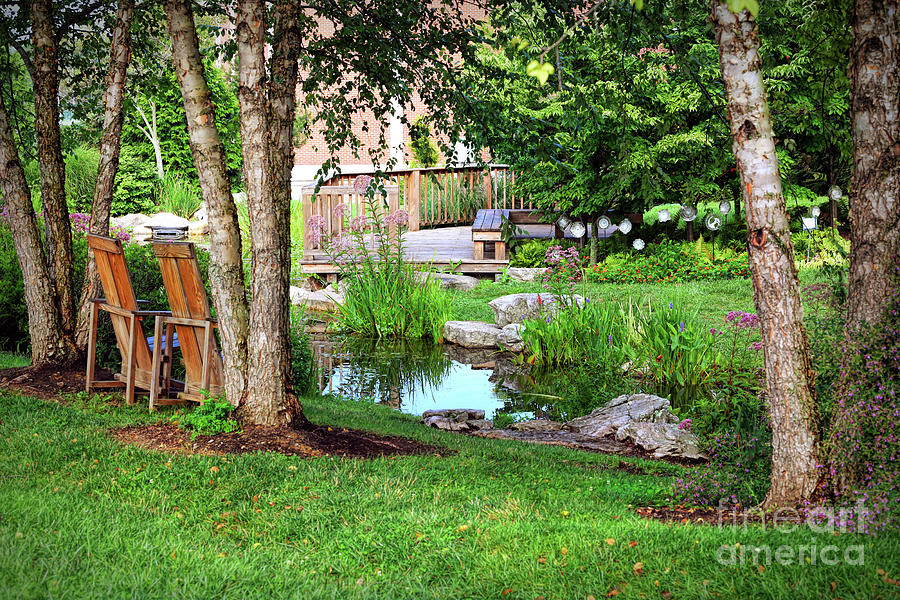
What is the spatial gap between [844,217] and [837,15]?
10876mm

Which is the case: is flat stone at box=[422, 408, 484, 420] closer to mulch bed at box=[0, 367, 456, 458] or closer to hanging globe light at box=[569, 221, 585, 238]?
mulch bed at box=[0, 367, 456, 458]

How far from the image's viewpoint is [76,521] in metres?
3.33

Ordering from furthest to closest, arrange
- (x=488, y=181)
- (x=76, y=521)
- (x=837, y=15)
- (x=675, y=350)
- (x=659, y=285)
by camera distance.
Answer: (x=488, y=181)
(x=659, y=285)
(x=675, y=350)
(x=837, y=15)
(x=76, y=521)

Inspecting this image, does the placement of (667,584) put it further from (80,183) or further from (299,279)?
(80,183)

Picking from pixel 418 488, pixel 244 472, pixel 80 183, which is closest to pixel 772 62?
pixel 418 488

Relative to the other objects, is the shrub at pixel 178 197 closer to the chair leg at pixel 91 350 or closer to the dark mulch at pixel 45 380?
the dark mulch at pixel 45 380

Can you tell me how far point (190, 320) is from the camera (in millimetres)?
5086

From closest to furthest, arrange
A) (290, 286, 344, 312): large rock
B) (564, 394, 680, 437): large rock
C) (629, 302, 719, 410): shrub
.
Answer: (564, 394, 680, 437): large rock → (629, 302, 719, 410): shrub → (290, 286, 344, 312): large rock

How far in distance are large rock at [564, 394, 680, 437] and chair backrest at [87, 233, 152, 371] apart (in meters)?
3.38

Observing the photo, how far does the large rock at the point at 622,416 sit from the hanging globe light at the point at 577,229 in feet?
22.6

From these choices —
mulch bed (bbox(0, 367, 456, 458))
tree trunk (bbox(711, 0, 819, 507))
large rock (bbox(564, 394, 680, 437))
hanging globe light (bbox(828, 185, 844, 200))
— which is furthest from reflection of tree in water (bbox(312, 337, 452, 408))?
hanging globe light (bbox(828, 185, 844, 200))

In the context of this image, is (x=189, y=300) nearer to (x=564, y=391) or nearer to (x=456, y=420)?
(x=456, y=420)

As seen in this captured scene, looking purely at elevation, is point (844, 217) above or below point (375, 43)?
below

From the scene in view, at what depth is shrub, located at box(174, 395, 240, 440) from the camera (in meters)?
4.70
